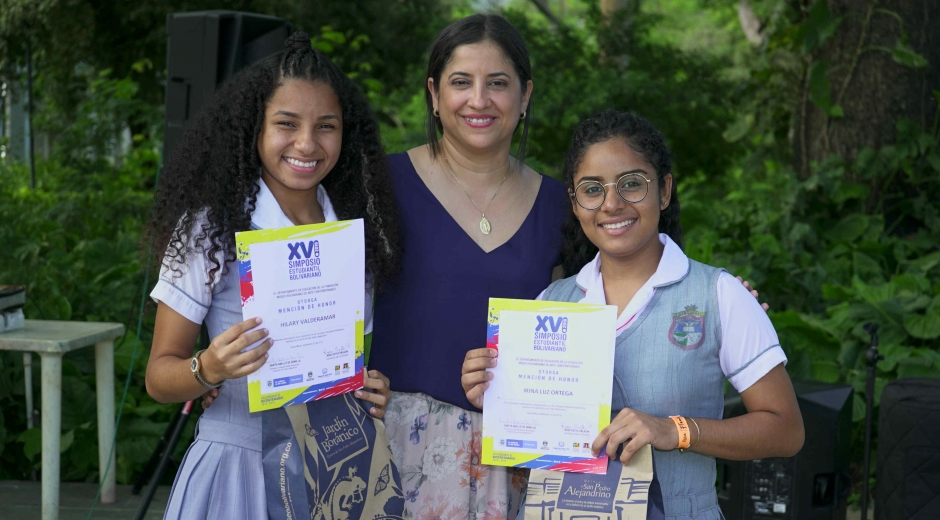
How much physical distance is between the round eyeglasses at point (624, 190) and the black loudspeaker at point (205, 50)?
2208 mm

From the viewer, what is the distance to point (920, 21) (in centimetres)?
615

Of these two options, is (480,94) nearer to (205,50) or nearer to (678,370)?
(678,370)

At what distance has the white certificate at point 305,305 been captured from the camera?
1.78 meters

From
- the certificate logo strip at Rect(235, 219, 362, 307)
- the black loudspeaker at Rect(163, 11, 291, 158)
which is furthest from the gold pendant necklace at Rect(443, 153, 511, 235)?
the black loudspeaker at Rect(163, 11, 291, 158)

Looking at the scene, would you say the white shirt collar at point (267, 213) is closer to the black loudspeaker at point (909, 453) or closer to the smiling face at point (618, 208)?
the smiling face at point (618, 208)

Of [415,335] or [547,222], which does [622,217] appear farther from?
[415,335]

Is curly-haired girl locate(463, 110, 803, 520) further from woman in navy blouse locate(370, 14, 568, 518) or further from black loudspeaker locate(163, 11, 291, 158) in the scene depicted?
black loudspeaker locate(163, 11, 291, 158)

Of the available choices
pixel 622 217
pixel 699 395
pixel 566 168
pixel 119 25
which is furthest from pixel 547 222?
pixel 119 25

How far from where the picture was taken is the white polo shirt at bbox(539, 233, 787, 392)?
1930 mm

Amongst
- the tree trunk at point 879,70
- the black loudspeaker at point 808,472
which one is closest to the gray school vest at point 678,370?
the black loudspeaker at point 808,472

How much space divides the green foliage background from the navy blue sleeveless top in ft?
4.49

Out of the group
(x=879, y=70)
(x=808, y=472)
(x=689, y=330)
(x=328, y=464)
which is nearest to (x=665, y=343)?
(x=689, y=330)

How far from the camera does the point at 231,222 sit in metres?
1.93

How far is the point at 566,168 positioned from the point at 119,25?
26.4ft
